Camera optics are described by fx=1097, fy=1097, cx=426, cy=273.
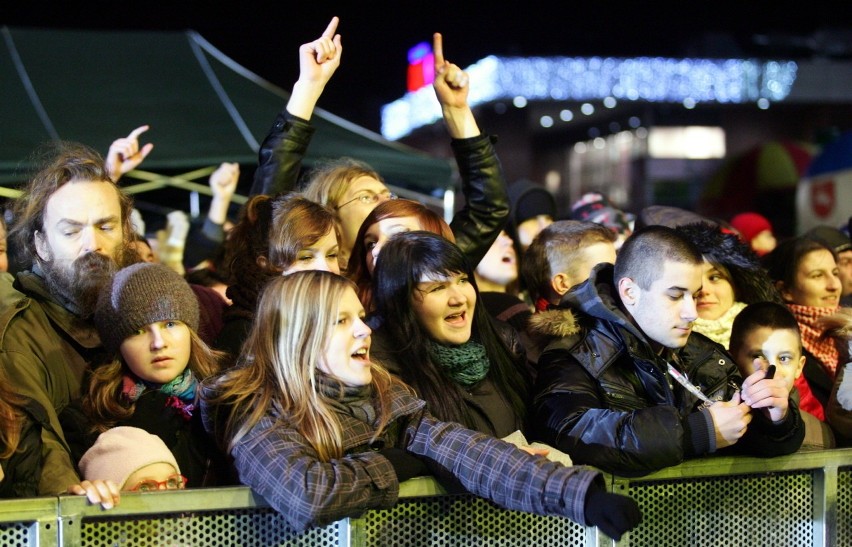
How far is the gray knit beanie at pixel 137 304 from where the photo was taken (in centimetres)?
347

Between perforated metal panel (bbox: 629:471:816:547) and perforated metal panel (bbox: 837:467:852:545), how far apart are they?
0.32ft

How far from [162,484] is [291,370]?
49 cm

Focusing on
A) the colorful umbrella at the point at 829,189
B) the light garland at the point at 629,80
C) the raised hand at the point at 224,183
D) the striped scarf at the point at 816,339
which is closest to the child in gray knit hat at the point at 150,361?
the striped scarf at the point at 816,339

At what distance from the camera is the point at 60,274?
12.1ft

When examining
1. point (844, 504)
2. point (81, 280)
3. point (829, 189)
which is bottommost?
point (844, 504)

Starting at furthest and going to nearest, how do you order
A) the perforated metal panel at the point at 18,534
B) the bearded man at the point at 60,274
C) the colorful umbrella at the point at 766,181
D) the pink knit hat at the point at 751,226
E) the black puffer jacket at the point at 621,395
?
the colorful umbrella at the point at 766,181 → the pink knit hat at the point at 751,226 → the bearded man at the point at 60,274 → the black puffer jacket at the point at 621,395 → the perforated metal panel at the point at 18,534

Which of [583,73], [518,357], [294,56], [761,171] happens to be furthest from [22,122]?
[583,73]

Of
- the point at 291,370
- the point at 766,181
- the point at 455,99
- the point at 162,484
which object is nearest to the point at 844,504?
the point at 291,370

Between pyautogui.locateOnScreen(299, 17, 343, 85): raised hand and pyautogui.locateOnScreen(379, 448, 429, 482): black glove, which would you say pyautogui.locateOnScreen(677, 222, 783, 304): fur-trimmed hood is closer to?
pyautogui.locateOnScreen(299, 17, 343, 85): raised hand

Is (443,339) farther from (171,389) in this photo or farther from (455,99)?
(455,99)

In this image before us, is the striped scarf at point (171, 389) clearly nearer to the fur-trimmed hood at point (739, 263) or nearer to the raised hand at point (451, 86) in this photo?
the raised hand at point (451, 86)

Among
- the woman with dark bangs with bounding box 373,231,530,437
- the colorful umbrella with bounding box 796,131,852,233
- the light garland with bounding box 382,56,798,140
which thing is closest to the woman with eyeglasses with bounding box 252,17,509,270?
the woman with dark bangs with bounding box 373,231,530,437

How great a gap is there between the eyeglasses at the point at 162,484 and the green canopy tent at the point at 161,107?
6349mm

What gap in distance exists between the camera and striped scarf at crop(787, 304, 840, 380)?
4863 mm
